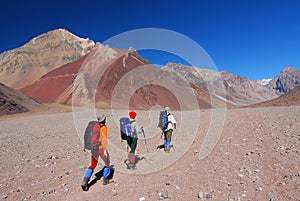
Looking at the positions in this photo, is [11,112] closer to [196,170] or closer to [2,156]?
[2,156]

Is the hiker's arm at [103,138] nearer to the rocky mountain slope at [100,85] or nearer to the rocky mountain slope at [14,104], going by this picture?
the rocky mountain slope at [14,104]

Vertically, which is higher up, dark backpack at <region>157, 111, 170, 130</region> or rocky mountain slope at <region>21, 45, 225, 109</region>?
rocky mountain slope at <region>21, 45, 225, 109</region>

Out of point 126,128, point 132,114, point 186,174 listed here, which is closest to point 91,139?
point 126,128

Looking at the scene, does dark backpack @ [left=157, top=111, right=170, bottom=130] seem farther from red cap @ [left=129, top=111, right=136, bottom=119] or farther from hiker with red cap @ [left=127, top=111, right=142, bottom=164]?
red cap @ [left=129, top=111, right=136, bottom=119]

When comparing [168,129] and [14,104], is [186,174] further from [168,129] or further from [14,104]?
[14,104]

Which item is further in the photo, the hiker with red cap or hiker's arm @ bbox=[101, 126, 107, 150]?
the hiker with red cap

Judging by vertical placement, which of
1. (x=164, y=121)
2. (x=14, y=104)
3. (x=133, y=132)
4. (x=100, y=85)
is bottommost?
(x=133, y=132)

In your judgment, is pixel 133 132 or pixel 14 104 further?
pixel 14 104

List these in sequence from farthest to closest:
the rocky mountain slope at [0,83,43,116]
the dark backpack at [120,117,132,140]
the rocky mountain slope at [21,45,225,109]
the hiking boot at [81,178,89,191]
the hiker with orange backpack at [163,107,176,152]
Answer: the rocky mountain slope at [21,45,225,109]
the rocky mountain slope at [0,83,43,116]
the hiker with orange backpack at [163,107,176,152]
the dark backpack at [120,117,132,140]
the hiking boot at [81,178,89,191]

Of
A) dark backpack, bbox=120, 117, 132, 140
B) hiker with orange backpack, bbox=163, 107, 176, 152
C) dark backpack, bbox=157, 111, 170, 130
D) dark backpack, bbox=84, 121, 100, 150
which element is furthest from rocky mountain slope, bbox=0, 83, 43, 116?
dark backpack, bbox=84, 121, 100, 150

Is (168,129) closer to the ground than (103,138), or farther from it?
farther from it

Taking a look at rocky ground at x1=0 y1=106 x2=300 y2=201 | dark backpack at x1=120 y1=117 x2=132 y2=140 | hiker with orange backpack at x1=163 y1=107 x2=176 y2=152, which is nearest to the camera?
rocky ground at x1=0 y1=106 x2=300 y2=201

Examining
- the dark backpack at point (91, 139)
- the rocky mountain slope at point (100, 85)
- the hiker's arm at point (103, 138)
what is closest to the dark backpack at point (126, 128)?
the hiker's arm at point (103, 138)

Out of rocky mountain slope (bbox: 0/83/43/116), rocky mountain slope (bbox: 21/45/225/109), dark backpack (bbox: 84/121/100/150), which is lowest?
dark backpack (bbox: 84/121/100/150)
